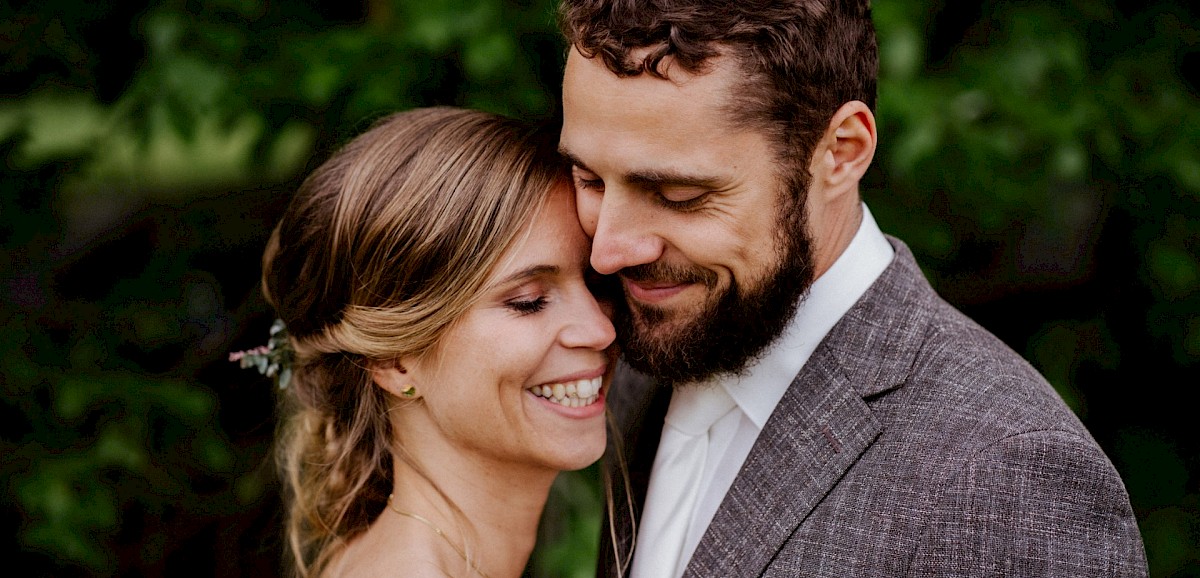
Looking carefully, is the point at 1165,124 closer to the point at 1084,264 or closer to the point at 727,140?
the point at 1084,264

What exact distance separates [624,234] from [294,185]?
6.21 ft

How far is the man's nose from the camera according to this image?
2088 mm

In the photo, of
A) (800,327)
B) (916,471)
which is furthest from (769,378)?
(916,471)

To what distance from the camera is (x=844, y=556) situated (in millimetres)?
1962

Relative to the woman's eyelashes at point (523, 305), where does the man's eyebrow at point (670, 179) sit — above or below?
above

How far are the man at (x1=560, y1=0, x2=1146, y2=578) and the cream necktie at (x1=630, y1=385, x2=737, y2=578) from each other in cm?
1

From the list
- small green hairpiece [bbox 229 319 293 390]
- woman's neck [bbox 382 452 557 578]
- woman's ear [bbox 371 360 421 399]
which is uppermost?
woman's ear [bbox 371 360 421 399]

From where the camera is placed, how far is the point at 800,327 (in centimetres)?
224

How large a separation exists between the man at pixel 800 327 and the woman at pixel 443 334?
140 millimetres

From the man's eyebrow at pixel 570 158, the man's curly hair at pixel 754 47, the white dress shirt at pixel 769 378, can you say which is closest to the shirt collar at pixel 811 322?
the white dress shirt at pixel 769 378

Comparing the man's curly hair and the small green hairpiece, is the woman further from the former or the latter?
the man's curly hair

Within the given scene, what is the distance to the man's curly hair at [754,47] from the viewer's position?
1941 millimetres

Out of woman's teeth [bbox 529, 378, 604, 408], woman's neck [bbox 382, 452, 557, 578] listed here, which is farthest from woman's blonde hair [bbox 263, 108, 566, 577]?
woman's teeth [bbox 529, 378, 604, 408]

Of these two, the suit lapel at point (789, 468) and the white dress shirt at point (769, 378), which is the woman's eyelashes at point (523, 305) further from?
the suit lapel at point (789, 468)
